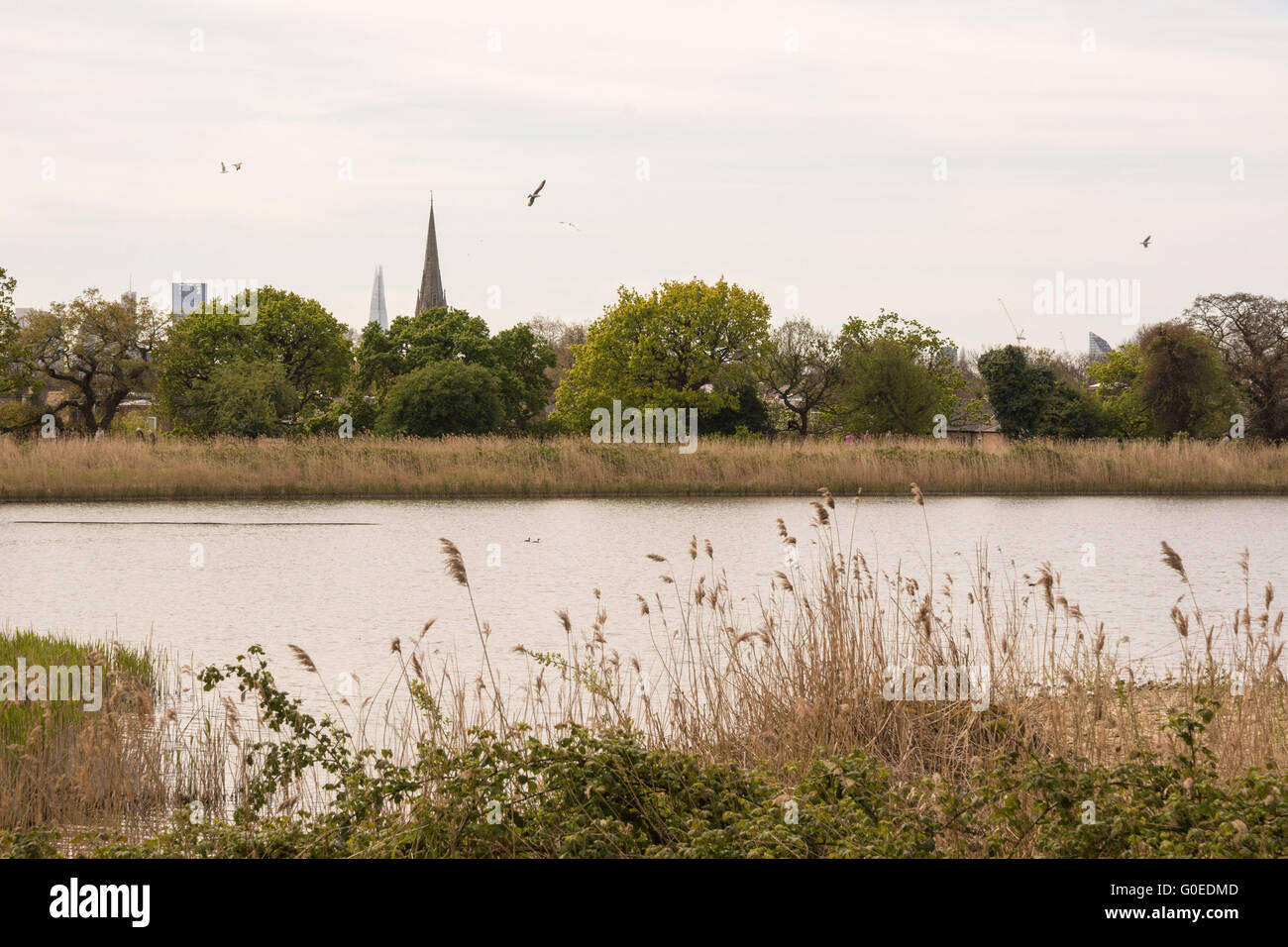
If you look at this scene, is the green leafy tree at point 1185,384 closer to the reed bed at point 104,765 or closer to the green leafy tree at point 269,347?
the green leafy tree at point 269,347

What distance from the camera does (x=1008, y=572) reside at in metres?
15.1

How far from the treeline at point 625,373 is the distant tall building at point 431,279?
4606 cm

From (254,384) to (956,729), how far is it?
151 ft

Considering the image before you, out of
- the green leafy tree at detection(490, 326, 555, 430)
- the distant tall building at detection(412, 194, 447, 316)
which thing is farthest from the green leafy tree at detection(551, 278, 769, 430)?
the distant tall building at detection(412, 194, 447, 316)

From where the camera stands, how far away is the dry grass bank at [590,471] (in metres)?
A: 32.6

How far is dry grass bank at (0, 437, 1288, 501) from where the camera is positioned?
107 ft

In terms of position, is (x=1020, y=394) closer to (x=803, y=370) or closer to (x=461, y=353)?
(x=803, y=370)

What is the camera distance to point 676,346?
60875 mm

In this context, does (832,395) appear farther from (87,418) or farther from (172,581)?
(172,581)

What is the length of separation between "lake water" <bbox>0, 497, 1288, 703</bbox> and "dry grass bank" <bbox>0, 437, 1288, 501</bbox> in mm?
1696

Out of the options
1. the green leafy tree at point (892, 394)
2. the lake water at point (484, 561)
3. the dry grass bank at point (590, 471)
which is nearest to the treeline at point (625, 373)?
the green leafy tree at point (892, 394)

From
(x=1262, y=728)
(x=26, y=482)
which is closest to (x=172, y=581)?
(x=1262, y=728)

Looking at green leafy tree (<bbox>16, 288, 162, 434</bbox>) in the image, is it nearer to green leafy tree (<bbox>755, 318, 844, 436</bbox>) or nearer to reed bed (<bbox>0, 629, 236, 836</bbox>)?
green leafy tree (<bbox>755, 318, 844, 436</bbox>)

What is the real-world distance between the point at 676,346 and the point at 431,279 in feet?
220
